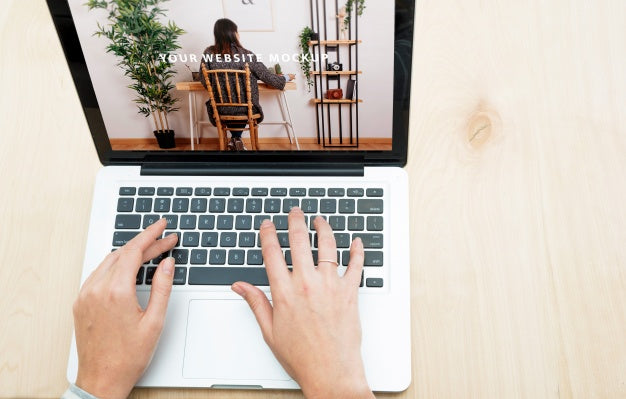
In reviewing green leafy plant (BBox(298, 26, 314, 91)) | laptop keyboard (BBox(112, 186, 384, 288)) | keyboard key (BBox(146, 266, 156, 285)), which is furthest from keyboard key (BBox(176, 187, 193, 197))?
green leafy plant (BBox(298, 26, 314, 91))

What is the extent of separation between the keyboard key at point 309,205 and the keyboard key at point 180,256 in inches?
6.1

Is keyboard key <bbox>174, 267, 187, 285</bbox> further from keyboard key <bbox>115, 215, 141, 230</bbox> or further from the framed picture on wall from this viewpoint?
the framed picture on wall

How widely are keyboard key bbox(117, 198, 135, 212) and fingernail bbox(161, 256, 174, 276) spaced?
10 cm

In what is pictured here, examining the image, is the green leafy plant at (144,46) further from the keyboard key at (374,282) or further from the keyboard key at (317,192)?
the keyboard key at (374,282)

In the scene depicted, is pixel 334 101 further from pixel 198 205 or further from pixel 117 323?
pixel 117 323

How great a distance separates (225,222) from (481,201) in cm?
33

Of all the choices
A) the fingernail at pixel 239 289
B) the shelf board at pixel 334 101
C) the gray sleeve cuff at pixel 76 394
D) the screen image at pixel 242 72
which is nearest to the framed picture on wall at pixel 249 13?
the screen image at pixel 242 72

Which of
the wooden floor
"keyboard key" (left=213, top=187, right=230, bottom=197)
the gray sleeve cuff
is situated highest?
the wooden floor

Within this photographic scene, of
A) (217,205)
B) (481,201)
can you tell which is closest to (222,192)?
(217,205)

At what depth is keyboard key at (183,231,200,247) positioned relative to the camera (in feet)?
1.88

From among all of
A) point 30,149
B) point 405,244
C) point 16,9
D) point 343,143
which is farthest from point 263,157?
point 16,9

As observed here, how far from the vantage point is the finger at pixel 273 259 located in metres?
0.52

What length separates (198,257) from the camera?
0.57 meters

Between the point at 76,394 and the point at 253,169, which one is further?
the point at 253,169
